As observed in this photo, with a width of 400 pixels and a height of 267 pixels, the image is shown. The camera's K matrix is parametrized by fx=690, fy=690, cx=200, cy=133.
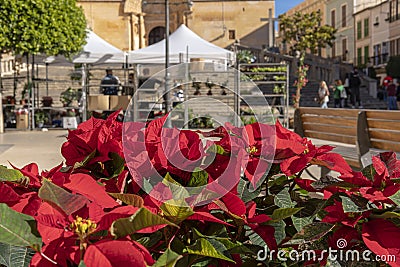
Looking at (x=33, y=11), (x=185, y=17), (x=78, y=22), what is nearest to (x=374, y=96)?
(x=185, y=17)

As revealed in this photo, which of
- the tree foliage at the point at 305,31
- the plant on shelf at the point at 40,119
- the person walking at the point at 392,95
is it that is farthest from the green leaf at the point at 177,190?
the tree foliage at the point at 305,31

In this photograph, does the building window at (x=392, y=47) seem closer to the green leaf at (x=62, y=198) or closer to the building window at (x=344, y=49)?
the building window at (x=344, y=49)

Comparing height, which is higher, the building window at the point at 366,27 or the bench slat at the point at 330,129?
the building window at the point at 366,27

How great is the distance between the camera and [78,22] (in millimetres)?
18516

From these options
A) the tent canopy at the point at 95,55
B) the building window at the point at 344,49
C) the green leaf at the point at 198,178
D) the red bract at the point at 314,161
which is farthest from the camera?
the building window at the point at 344,49

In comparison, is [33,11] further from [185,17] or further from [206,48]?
[185,17]

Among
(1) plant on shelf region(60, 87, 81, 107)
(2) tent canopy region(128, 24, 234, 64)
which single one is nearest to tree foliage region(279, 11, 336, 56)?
(2) tent canopy region(128, 24, 234, 64)

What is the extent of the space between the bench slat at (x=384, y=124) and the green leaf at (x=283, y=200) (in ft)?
12.4

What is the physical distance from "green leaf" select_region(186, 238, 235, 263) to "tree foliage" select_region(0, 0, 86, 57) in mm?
14178

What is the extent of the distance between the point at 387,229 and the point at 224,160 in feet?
1.25

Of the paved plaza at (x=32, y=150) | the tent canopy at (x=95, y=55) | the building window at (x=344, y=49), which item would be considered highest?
the building window at (x=344, y=49)

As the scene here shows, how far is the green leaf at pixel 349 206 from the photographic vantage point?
1.03 meters

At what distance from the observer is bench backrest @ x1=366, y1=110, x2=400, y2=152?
480 centimetres

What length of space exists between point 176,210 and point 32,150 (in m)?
9.87
